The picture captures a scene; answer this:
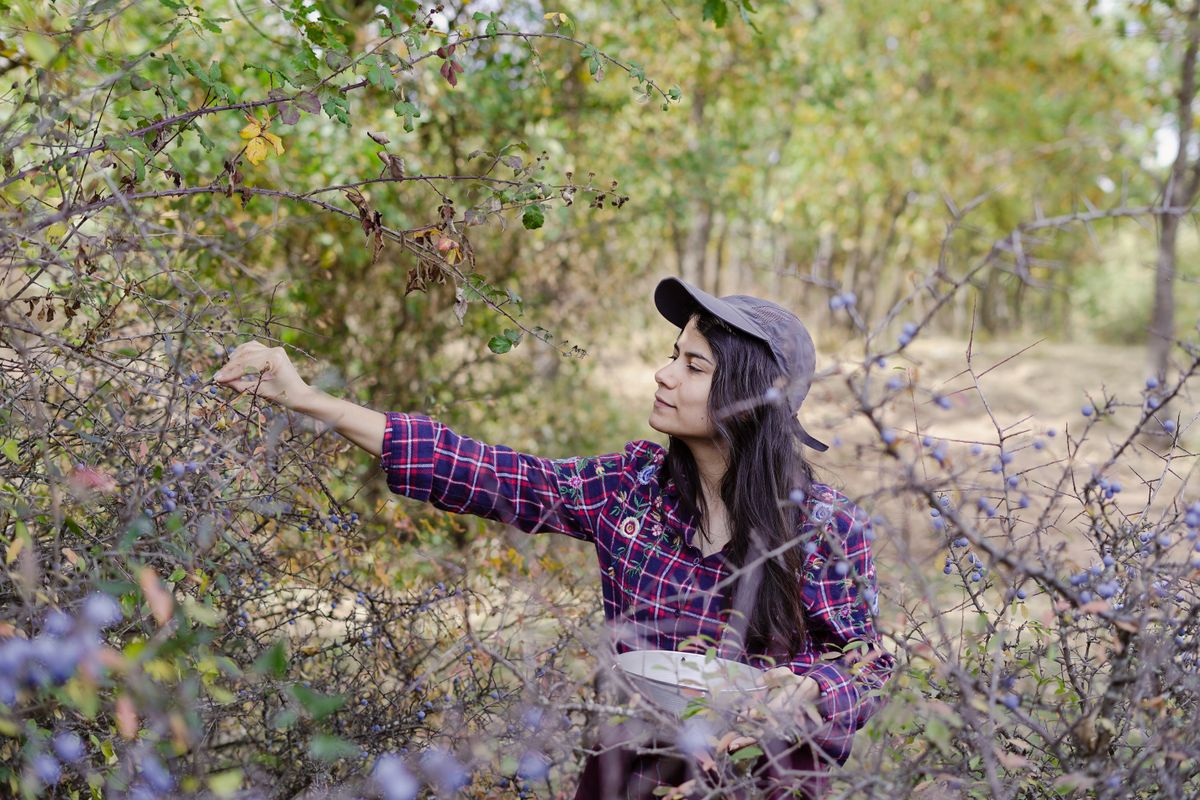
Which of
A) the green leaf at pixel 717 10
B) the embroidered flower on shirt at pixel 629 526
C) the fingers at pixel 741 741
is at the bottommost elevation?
the fingers at pixel 741 741

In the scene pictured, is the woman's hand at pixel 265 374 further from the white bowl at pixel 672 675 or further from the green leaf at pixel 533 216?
the white bowl at pixel 672 675

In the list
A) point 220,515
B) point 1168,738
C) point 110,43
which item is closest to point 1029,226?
point 1168,738

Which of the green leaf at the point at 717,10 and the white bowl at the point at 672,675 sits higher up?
the green leaf at the point at 717,10

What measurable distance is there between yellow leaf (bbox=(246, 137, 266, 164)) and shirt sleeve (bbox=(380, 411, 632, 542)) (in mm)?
588

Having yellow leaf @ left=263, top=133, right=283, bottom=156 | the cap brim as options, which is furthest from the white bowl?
yellow leaf @ left=263, top=133, right=283, bottom=156

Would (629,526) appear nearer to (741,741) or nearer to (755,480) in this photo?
(755,480)

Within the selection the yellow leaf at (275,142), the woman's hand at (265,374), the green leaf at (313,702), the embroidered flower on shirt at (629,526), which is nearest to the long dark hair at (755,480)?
the embroidered flower on shirt at (629,526)

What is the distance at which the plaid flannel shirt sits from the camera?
85.0 inches

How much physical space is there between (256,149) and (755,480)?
123cm

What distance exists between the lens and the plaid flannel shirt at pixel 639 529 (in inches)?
85.0

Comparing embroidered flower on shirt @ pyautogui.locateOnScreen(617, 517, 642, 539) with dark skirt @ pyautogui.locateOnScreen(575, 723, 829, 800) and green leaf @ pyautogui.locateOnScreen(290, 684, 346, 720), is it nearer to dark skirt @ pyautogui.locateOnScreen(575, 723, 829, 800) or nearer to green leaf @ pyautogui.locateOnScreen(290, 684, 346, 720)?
dark skirt @ pyautogui.locateOnScreen(575, 723, 829, 800)

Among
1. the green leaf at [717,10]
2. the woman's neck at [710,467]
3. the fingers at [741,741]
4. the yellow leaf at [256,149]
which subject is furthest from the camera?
the green leaf at [717,10]

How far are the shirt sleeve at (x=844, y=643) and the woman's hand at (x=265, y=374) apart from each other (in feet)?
3.43

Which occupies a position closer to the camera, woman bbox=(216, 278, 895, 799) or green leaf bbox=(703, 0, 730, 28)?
woman bbox=(216, 278, 895, 799)
